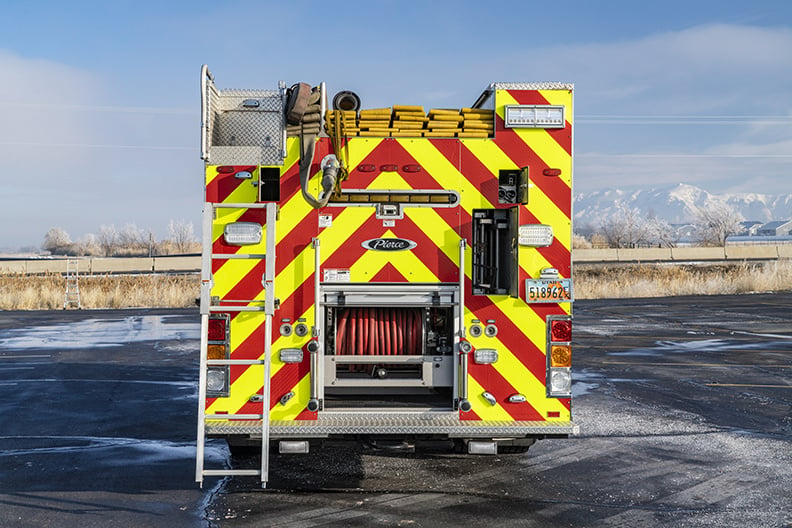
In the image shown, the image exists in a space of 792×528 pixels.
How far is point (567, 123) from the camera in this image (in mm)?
6430

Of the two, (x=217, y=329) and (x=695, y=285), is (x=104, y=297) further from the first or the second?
(x=217, y=329)

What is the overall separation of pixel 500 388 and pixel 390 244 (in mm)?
1479

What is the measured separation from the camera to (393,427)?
607cm

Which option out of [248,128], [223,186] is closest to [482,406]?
[223,186]

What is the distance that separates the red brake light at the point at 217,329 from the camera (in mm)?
6250

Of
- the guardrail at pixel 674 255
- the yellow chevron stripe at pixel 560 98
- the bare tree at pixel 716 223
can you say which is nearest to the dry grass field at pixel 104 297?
the yellow chevron stripe at pixel 560 98

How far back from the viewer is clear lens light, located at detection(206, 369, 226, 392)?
6289 mm

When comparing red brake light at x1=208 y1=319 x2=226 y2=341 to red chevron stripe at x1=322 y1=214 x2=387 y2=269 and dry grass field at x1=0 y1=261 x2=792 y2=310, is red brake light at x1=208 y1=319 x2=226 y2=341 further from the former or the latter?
dry grass field at x1=0 y1=261 x2=792 y2=310

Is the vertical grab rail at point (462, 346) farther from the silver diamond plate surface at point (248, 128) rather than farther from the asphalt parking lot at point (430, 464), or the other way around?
the silver diamond plate surface at point (248, 128)

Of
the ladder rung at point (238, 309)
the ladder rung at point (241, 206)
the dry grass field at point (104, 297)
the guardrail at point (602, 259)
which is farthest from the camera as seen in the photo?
the guardrail at point (602, 259)

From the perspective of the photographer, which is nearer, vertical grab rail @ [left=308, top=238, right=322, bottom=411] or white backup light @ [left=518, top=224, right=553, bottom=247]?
vertical grab rail @ [left=308, top=238, right=322, bottom=411]

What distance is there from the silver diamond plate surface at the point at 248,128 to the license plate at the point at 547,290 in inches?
88.6

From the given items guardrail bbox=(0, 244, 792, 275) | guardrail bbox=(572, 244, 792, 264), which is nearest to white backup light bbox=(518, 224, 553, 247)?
guardrail bbox=(0, 244, 792, 275)

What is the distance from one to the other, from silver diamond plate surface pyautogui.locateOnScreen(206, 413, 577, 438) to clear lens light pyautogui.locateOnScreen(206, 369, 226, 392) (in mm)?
273
